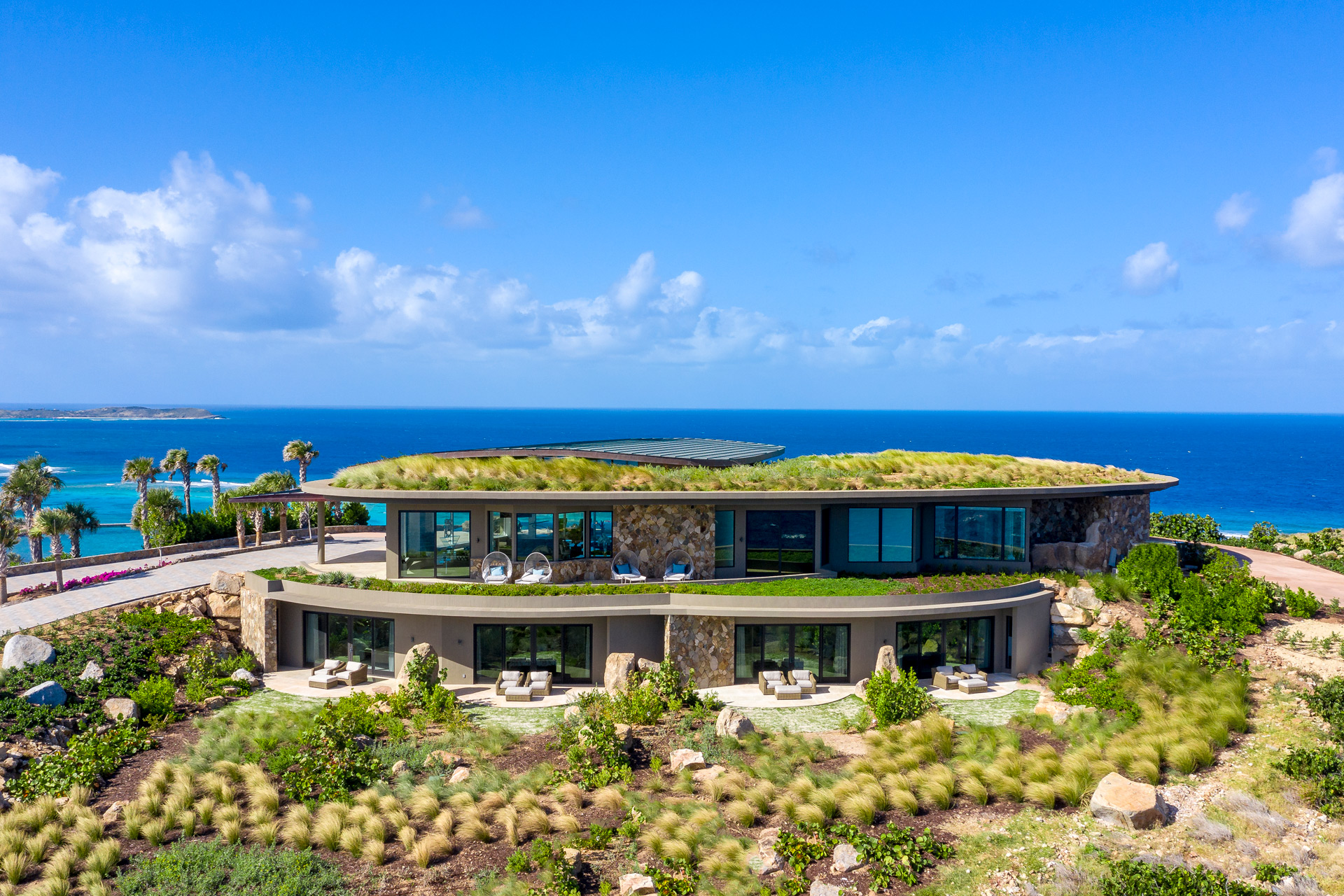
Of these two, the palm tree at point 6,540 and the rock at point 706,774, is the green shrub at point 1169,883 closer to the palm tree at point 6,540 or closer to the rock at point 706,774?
the rock at point 706,774

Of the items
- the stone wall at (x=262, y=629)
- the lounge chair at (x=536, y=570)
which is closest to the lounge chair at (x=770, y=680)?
the lounge chair at (x=536, y=570)

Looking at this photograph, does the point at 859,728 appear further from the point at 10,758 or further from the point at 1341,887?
the point at 10,758

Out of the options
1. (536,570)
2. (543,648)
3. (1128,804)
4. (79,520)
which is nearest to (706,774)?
(1128,804)

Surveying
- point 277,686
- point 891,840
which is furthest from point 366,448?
point 891,840

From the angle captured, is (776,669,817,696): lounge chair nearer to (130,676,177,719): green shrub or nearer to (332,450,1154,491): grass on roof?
(332,450,1154,491): grass on roof

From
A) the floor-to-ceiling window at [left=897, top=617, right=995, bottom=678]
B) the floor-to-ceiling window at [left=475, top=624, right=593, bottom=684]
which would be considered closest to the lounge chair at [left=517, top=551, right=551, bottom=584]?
the floor-to-ceiling window at [left=475, top=624, right=593, bottom=684]
